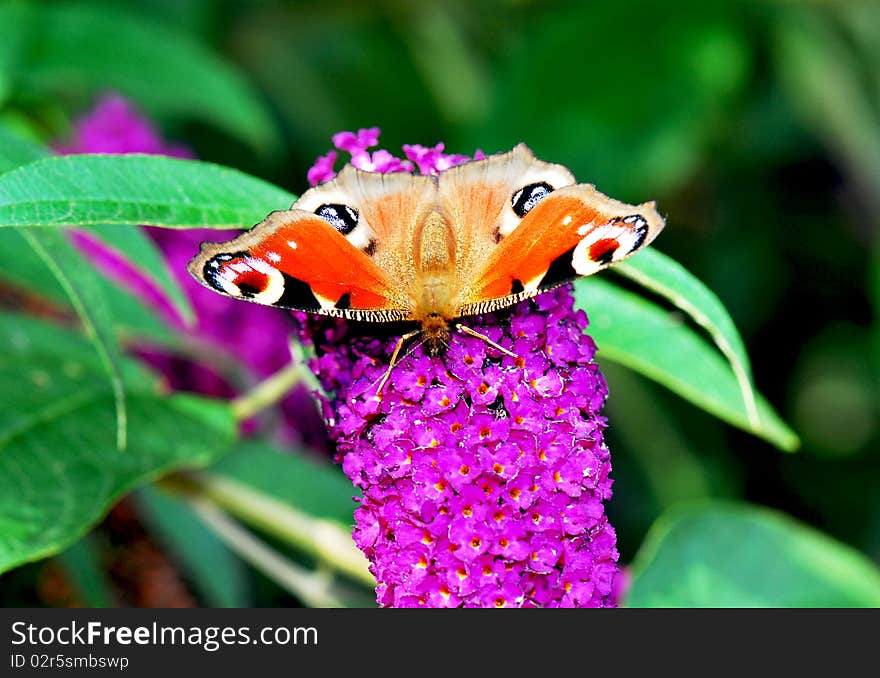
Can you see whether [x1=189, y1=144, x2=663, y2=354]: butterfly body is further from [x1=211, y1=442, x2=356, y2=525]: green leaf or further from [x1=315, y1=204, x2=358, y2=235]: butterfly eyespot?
[x1=211, y1=442, x2=356, y2=525]: green leaf

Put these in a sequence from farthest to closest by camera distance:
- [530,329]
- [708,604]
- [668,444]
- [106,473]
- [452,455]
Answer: [668,444] → [708,604] → [106,473] → [530,329] → [452,455]

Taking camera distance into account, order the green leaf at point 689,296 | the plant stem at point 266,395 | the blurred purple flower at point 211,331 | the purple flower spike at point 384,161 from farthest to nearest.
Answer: the blurred purple flower at point 211,331 → the plant stem at point 266,395 → the purple flower spike at point 384,161 → the green leaf at point 689,296

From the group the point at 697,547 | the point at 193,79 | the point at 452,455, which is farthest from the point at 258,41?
the point at 452,455

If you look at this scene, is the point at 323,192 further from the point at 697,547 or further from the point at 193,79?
the point at 193,79

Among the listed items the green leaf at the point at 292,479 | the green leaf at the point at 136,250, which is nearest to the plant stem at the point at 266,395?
the green leaf at the point at 292,479

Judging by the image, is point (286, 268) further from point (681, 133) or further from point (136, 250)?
point (681, 133)

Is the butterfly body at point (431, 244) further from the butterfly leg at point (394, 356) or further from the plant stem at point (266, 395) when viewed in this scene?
the plant stem at point (266, 395)

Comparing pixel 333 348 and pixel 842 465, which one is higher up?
pixel 842 465
